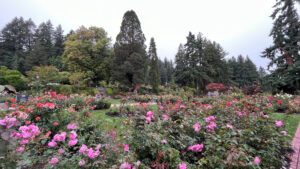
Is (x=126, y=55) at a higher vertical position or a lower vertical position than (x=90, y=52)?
lower

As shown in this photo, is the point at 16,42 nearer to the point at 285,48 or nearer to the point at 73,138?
the point at 73,138

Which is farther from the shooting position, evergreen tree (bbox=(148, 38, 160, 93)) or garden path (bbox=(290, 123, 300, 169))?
evergreen tree (bbox=(148, 38, 160, 93))

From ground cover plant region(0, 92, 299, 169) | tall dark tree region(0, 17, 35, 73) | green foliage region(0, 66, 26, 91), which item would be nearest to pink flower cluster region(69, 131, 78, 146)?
ground cover plant region(0, 92, 299, 169)

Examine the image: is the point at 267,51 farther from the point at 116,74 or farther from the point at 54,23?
the point at 54,23

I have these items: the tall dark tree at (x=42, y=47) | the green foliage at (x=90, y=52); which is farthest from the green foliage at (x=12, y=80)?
the tall dark tree at (x=42, y=47)

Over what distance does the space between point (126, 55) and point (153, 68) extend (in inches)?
167

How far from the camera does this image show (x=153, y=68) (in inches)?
781

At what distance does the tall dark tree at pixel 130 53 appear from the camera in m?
17.2

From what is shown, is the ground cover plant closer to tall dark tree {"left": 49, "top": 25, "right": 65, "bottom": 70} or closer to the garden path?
the garden path

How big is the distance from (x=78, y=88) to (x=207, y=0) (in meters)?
13.4

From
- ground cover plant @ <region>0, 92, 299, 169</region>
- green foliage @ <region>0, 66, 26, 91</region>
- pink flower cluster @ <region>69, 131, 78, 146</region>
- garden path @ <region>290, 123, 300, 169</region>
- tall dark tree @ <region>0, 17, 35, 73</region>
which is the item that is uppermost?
tall dark tree @ <region>0, 17, 35, 73</region>

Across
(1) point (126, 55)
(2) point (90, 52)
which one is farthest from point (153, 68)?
→ (2) point (90, 52)

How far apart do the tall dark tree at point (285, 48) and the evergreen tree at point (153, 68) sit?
11440 millimetres

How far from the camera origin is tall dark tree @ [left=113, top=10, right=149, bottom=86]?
17156 millimetres
